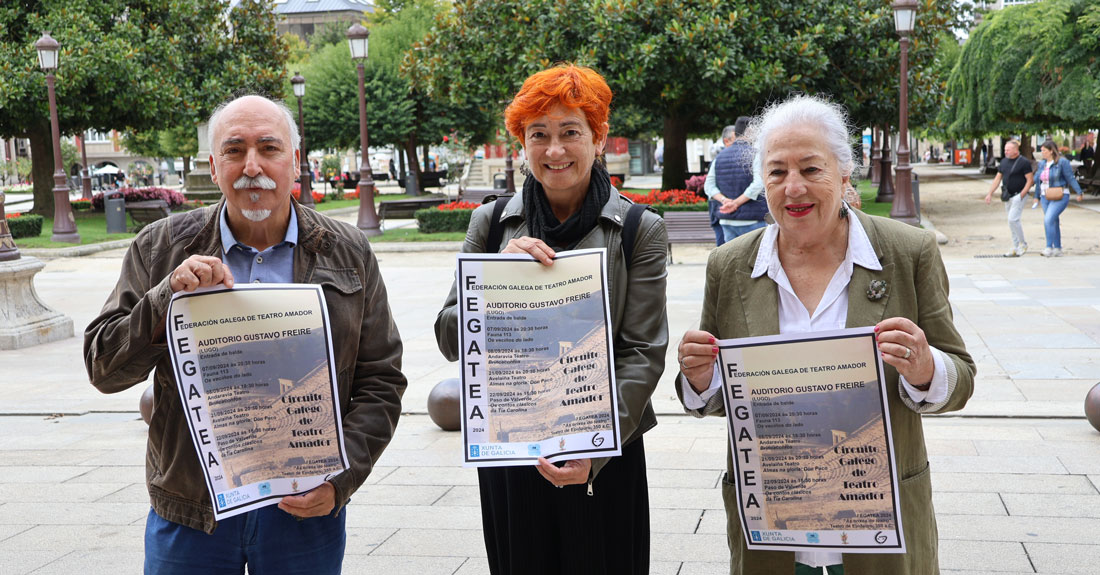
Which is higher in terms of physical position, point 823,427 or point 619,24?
point 619,24

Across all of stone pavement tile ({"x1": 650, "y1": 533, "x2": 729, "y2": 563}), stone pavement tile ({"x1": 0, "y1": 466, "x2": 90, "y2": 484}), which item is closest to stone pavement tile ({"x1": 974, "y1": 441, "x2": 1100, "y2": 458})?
stone pavement tile ({"x1": 650, "y1": 533, "x2": 729, "y2": 563})

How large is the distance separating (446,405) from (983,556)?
3.44 m

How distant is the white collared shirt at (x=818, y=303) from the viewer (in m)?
2.53

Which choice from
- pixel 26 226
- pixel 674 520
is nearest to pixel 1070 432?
pixel 674 520

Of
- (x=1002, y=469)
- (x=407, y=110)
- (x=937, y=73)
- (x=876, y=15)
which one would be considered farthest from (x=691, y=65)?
(x=407, y=110)

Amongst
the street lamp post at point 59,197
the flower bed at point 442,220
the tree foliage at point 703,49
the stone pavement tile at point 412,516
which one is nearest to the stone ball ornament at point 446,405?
the stone pavement tile at point 412,516

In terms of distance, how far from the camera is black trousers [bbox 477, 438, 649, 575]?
276 cm

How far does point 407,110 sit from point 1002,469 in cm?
3922

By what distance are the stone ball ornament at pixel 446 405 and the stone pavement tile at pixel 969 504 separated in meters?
2.99

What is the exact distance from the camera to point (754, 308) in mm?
2609

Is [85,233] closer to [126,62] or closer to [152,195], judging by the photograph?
[152,195]

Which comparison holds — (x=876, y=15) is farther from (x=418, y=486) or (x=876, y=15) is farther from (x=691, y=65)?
(x=418, y=486)

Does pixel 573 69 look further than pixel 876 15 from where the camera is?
No

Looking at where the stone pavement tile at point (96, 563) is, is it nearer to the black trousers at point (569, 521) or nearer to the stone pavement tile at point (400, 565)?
the stone pavement tile at point (400, 565)
